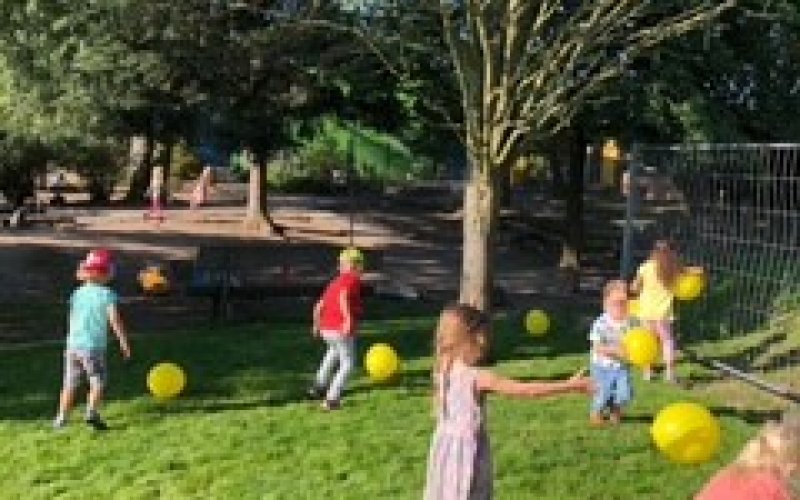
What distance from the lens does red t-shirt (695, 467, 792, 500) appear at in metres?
3.98

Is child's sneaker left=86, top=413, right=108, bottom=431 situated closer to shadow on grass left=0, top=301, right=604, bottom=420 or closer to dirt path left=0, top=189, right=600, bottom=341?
shadow on grass left=0, top=301, right=604, bottom=420

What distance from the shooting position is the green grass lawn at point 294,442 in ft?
26.8

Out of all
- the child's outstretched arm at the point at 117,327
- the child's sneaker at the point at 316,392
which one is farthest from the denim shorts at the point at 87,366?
the child's sneaker at the point at 316,392

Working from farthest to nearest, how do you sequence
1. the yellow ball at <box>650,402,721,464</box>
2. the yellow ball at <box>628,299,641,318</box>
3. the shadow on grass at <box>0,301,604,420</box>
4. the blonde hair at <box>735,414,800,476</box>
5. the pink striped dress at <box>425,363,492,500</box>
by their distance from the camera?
the yellow ball at <box>628,299,641,318</box>
the shadow on grass at <box>0,301,604,420</box>
the yellow ball at <box>650,402,721,464</box>
the pink striped dress at <box>425,363,492,500</box>
the blonde hair at <box>735,414,800,476</box>

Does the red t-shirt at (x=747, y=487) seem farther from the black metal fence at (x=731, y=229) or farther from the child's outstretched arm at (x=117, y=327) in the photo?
the black metal fence at (x=731, y=229)

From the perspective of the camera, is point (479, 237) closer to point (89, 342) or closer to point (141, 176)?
point (89, 342)

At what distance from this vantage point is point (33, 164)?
1346 inches

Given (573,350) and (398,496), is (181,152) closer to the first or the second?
(573,350)

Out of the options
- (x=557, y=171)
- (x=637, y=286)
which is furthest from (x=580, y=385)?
(x=557, y=171)

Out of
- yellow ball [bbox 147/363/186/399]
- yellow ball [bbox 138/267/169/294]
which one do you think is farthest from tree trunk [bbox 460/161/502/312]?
yellow ball [bbox 138/267/169/294]

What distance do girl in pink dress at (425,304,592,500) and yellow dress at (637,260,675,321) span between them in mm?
5710

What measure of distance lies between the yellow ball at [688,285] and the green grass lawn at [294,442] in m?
1.07

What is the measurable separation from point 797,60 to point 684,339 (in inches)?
477

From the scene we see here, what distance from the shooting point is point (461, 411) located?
245 inches
